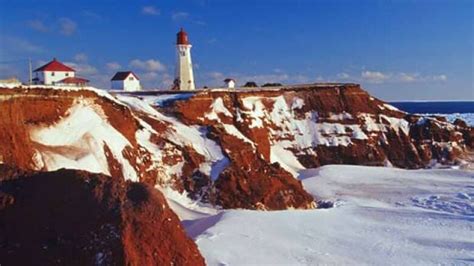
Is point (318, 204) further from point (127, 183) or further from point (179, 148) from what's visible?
point (127, 183)

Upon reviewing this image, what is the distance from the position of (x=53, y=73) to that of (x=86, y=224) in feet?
108

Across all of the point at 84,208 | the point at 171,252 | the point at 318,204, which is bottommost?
the point at 318,204

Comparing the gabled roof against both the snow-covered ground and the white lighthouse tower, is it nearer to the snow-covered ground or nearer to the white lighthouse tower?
the white lighthouse tower

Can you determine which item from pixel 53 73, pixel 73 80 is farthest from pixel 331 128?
pixel 53 73

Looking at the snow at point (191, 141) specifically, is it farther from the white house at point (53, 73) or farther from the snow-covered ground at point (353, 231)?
the white house at point (53, 73)

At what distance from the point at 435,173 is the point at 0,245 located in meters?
35.1

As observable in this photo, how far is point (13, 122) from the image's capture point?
2533 cm

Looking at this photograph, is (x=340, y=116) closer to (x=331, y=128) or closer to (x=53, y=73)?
(x=331, y=128)

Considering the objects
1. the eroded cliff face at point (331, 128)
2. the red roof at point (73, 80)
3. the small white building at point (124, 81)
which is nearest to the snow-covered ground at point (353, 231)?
the eroded cliff face at point (331, 128)

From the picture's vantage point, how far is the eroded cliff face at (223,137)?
28.2 meters

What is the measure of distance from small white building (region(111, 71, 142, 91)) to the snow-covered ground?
82.9ft

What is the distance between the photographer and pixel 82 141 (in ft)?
96.4

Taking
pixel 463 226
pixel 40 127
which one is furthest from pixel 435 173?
pixel 40 127

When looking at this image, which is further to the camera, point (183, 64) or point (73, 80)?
point (183, 64)
